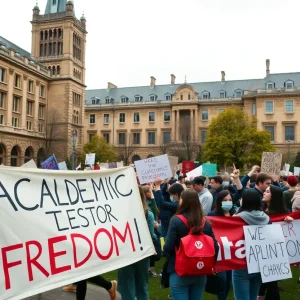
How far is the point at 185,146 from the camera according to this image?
66.1 metres

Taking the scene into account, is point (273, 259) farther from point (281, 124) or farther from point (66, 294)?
point (281, 124)

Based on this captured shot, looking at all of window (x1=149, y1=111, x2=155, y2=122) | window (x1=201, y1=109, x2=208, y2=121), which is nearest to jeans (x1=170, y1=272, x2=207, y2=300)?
window (x1=201, y1=109, x2=208, y2=121)

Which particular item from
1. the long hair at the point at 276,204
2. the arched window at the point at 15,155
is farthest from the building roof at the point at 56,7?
the long hair at the point at 276,204

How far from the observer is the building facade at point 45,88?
5084 centimetres

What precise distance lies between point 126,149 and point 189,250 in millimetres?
69610

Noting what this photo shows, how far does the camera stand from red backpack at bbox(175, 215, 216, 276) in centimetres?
445

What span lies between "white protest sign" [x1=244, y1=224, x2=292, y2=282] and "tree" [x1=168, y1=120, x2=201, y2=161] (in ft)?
190

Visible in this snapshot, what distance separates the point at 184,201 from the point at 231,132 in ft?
175

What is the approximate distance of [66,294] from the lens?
6961mm

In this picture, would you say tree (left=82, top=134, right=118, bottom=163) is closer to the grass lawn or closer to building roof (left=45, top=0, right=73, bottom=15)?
building roof (left=45, top=0, right=73, bottom=15)

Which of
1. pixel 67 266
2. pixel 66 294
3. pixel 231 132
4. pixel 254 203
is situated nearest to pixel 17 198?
pixel 67 266

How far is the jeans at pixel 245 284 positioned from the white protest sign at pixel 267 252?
132 mm

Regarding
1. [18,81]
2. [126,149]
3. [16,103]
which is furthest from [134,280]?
[126,149]

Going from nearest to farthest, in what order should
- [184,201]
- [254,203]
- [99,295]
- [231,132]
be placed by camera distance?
[184,201] → [254,203] → [99,295] → [231,132]
